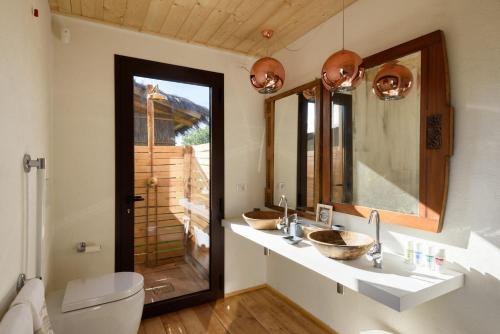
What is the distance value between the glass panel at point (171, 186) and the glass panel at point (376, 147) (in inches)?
50.7

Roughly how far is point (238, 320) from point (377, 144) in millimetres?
1886

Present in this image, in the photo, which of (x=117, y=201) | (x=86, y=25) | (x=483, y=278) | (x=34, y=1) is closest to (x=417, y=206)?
(x=483, y=278)

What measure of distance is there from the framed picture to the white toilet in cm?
143

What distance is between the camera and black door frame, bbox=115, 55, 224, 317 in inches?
95.6

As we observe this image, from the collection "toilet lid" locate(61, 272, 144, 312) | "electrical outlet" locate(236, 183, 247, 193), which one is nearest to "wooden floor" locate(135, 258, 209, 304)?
"toilet lid" locate(61, 272, 144, 312)

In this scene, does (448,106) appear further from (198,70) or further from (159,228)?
(159,228)

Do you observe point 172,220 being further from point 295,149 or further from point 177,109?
point 295,149

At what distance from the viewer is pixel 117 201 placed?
2428 mm

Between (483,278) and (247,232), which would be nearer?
(483,278)

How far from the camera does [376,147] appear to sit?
193 cm

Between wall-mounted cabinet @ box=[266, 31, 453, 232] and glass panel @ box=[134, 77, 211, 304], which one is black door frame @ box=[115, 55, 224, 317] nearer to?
glass panel @ box=[134, 77, 211, 304]

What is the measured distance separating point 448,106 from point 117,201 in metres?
2.44

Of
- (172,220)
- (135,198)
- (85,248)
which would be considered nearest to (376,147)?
(172,220)

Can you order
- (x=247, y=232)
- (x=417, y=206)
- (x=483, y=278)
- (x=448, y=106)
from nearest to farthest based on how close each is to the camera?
1. (x=483, y=278)
2. (x=448, y=106)
3. (x=417, y=206)
4. (x=247, y=232)
